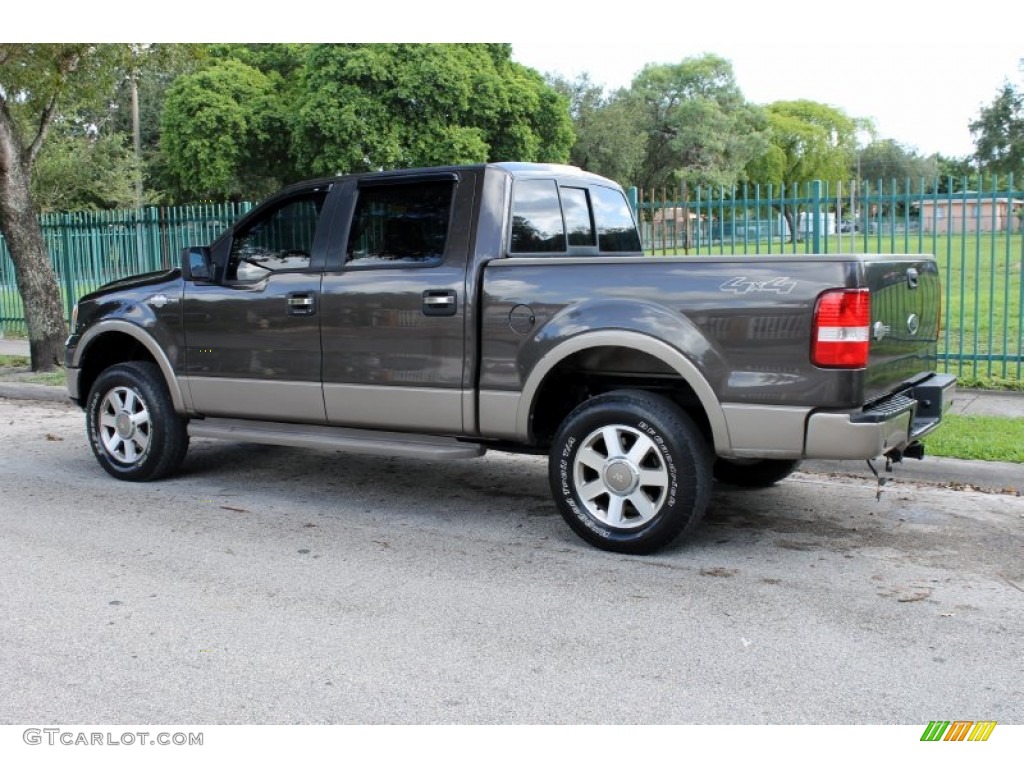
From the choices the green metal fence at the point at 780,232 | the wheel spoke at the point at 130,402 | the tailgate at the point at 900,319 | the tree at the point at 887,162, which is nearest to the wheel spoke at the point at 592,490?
the tailgate at the point at 900,319

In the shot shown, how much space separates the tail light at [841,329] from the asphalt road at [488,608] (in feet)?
3.57

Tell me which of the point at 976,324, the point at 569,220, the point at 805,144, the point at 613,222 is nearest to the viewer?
the point at 569,220

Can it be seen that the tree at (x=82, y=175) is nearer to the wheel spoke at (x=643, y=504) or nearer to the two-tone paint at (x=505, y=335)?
the two-tone paint at (x=505, y=335)

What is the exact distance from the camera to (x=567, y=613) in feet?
14.9

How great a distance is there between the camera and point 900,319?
5184mm

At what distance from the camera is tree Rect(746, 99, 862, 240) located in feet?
230

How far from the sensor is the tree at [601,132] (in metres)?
49.6

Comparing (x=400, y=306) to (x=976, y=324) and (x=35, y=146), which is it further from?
(x=35, y=146)

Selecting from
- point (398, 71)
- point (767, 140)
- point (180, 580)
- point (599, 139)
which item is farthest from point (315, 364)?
point (767, 140)

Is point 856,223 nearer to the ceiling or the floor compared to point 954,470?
nearer to the ceiling

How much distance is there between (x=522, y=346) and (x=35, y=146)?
10.1m

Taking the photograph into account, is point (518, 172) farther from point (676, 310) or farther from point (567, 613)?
point (567, 613)

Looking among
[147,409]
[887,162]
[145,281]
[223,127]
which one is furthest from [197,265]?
[887,162]
